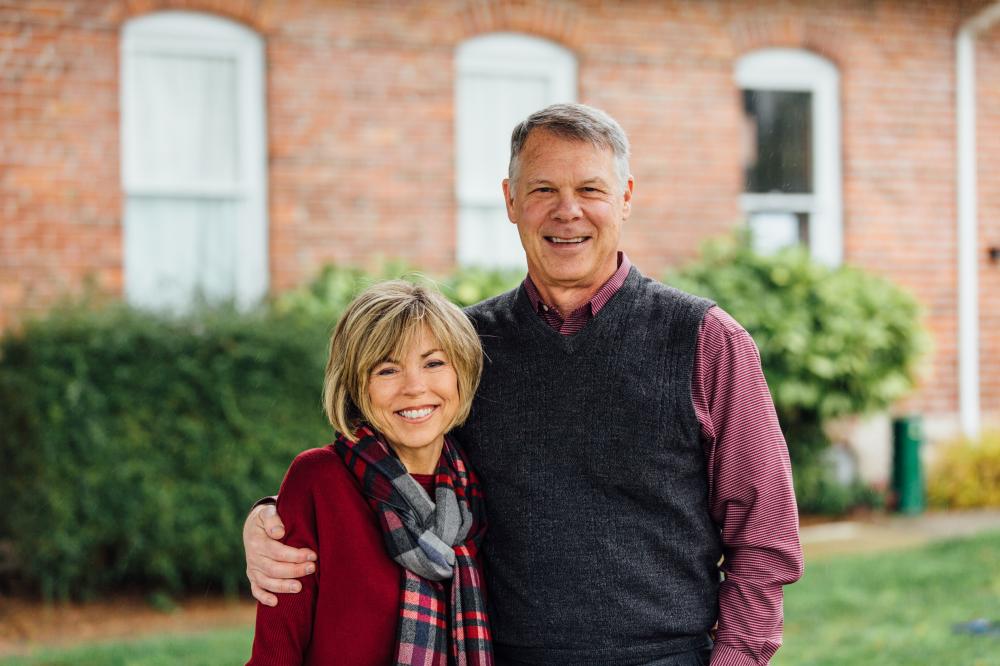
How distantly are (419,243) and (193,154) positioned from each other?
68.8 inches

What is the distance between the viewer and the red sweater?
2391 millimetres

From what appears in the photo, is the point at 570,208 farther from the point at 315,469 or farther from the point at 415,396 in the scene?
the point at 315,469

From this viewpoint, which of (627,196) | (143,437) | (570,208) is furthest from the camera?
(143,437)

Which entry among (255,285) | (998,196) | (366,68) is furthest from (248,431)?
(998,196)

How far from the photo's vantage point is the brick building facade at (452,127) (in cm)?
752

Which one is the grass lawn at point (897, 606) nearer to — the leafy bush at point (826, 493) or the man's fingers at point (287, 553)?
the leafy bush at point (826, 493)

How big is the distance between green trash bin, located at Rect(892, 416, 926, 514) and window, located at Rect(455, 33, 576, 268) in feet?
11.3

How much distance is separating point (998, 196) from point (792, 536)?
853cm

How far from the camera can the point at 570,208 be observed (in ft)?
8.48

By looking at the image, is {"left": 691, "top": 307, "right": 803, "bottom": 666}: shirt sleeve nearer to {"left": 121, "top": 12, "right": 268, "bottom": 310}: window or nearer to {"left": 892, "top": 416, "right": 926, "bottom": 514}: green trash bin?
{"left": 121, "top": 12, "right": 268, "bottom": 310}: window

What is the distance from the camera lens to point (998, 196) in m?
9.93

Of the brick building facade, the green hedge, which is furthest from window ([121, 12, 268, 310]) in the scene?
the green hedge

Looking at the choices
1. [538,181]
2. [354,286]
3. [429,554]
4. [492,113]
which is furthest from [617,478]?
[492,113]

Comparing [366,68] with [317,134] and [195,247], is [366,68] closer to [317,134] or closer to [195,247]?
[317,134]
